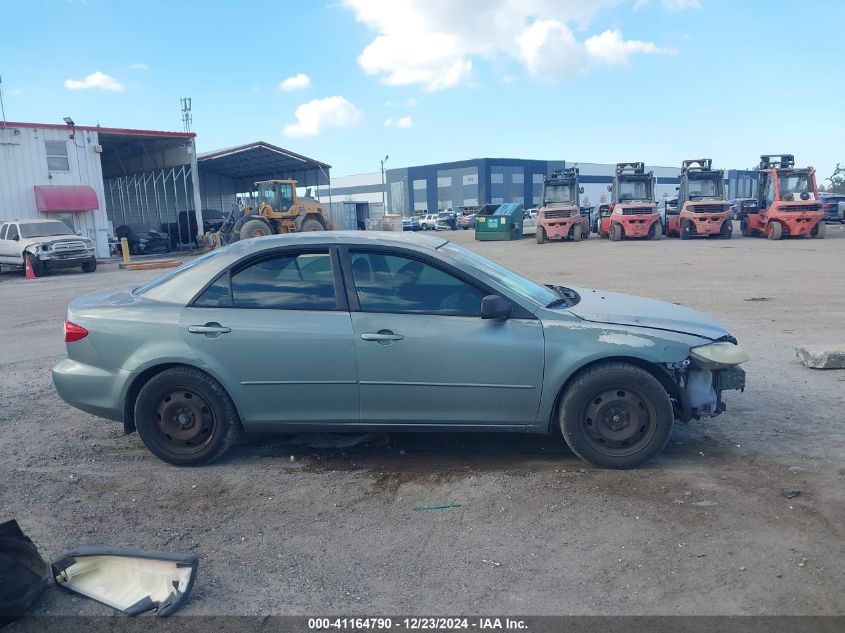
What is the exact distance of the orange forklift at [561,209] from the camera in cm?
2830

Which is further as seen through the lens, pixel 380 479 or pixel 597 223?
pixel 597 223

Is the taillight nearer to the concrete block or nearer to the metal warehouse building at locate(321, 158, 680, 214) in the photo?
the concrete block

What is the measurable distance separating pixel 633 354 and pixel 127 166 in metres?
39.0

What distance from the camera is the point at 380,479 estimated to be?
4.33 meters

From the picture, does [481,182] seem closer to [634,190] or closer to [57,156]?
[634,190]

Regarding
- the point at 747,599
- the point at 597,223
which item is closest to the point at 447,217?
the point at 597,223

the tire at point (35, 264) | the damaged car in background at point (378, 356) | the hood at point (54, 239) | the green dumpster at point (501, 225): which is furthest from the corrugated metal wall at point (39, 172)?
the damaged car in background at point (378, 356)

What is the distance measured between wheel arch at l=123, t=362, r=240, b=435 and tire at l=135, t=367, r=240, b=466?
0.03 meters

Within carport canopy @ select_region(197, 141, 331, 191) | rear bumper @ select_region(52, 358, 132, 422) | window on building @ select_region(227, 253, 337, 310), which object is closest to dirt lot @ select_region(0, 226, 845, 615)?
rear bumper @ select_region(52, 358, 132, 422)

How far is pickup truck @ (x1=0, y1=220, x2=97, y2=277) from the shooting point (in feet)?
67.3

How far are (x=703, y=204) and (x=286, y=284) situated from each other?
26.5 m

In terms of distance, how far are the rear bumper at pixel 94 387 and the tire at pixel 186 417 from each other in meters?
0.17

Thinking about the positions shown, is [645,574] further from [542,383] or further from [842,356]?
[842,356]

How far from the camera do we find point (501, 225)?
3341 centimetres
